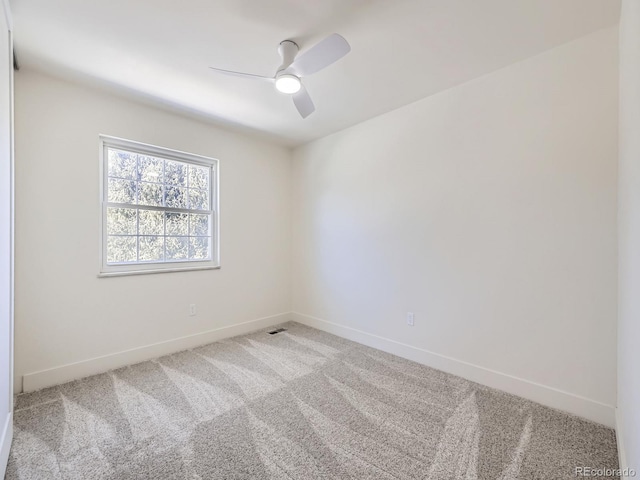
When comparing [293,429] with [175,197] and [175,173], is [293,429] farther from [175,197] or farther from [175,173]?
[175,173]

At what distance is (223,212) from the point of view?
11.4ft

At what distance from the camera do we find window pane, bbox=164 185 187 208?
3120 millimetres

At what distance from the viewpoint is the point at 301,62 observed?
6.03 feet

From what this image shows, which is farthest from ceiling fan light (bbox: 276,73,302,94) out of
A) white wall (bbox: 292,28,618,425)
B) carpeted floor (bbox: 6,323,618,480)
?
carpeted floor (bbox: 6,323,618,480)

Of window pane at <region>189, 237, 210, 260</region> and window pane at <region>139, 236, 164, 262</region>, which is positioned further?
window pane at <region>189, 237, 210, 260</region>

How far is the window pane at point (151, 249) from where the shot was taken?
2.93 m

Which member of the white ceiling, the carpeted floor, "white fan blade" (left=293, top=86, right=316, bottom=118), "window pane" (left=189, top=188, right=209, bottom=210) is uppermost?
the white ceiling

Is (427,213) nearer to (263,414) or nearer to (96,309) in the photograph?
(263,414)

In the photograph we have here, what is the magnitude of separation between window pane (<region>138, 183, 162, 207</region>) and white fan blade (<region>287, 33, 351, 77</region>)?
6.53 ft

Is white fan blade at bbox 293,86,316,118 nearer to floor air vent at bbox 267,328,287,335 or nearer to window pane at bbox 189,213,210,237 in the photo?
window pane at bbox 189,213,210,237

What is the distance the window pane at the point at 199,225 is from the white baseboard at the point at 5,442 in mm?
2026

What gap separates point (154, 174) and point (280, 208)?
Result: 1616 millimetres

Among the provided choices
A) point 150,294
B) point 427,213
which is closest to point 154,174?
point 150,294

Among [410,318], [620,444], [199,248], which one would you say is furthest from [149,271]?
[620,444]
